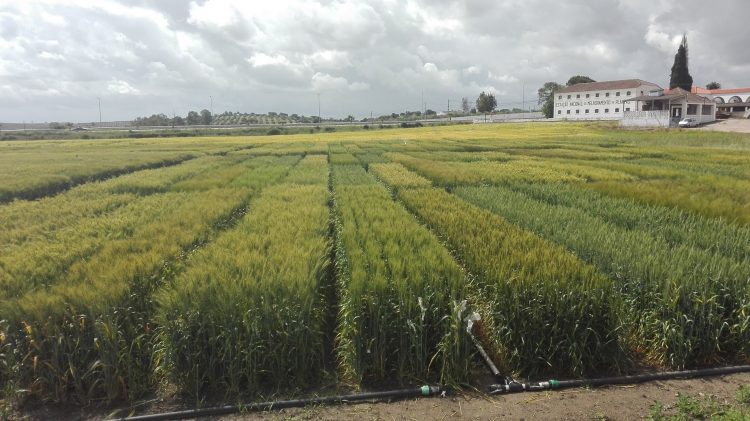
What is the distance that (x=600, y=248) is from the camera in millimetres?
5887

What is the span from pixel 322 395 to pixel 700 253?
16.4ft

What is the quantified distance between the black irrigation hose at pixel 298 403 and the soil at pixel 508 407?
0.05 meters

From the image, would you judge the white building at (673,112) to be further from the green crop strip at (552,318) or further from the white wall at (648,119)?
the green crop strip at (552,318)

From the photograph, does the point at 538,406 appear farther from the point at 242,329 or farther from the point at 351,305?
the point at 242,329

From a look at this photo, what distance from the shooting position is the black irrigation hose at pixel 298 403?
359 centimetres

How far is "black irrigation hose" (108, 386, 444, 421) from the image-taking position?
3.59m

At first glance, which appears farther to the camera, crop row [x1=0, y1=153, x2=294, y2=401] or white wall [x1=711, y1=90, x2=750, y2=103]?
white wall [x1=711, y1=90, x2=750, y2=103]

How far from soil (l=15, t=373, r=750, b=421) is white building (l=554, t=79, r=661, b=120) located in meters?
82.8

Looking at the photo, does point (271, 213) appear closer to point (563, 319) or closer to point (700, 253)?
point (563, 319)

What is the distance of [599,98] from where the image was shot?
81.4m

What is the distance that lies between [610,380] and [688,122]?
192 feet

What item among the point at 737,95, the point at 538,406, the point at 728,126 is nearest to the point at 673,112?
the point at 728,126

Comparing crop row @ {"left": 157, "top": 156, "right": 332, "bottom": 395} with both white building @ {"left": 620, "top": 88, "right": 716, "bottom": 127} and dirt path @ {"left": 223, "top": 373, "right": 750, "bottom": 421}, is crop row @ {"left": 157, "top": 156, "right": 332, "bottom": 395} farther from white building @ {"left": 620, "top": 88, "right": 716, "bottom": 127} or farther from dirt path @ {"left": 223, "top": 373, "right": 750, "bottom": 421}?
white building @ {"left": 620, "top": 88, "right": 716, "bottom": 127}

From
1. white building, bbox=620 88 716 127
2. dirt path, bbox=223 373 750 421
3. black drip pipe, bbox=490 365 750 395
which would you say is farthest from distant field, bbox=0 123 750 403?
white building, bbox=620 88 716 127
